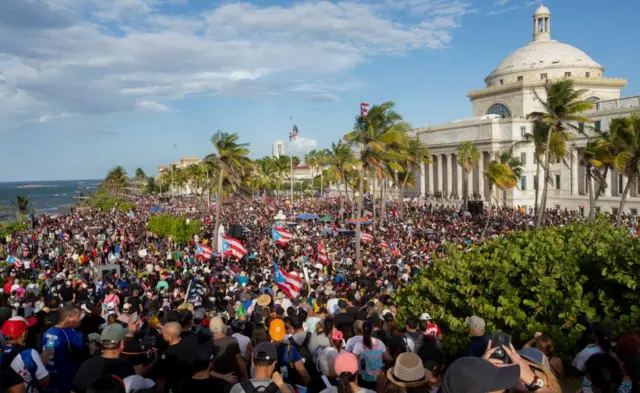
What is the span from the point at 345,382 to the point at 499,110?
72.7 meters

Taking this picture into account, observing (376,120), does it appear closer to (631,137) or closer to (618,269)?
(631,137)

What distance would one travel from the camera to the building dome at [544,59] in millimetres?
70875

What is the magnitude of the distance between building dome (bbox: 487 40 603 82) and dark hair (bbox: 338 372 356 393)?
2893 inches

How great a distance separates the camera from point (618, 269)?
8.81 metres

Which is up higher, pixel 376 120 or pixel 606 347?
pixel 376 120

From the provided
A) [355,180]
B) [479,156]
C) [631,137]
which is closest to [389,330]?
[631,137]

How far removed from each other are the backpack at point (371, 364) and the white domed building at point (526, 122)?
51.4m

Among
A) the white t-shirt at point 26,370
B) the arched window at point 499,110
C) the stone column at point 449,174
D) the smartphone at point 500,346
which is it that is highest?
the arched window at point 499,110

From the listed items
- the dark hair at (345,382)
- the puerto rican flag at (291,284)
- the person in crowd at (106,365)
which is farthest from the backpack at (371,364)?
the puerto rican flag at (291,284)

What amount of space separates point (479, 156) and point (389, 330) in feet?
182

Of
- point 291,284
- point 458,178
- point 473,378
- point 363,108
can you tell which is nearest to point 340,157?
point 363,108

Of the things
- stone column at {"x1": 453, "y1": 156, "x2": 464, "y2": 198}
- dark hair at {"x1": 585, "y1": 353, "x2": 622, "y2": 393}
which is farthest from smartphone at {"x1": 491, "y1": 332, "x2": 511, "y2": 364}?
stone column at {"x1": 453, "y1": 156, "x2": 464, "y2": 198}

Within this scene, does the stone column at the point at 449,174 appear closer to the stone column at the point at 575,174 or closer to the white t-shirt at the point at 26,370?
the stone column at the point at 575,174

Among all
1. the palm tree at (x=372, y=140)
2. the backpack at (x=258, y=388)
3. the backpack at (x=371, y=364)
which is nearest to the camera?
the backpack at (x=258, y=388)
